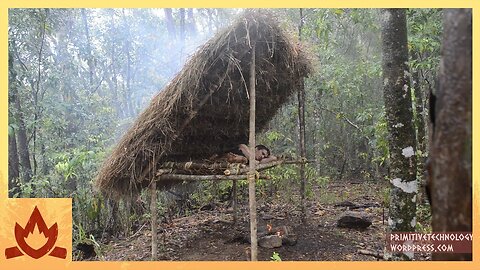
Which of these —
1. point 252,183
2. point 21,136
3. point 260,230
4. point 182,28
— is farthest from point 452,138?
point 182,28

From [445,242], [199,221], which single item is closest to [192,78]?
[445,242]

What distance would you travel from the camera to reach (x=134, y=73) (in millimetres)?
9297

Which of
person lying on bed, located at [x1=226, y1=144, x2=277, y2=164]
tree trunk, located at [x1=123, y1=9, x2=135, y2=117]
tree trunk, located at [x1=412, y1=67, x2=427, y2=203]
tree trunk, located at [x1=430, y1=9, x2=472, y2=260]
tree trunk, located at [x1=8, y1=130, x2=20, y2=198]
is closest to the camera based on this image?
tree trunk, located at [x1=430, y1=9, x2=472, y2=260]

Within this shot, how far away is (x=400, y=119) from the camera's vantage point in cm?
300

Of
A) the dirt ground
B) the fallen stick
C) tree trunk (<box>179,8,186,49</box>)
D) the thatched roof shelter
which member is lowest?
the dirt ground

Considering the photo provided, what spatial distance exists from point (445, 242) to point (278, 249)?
2.46 metres

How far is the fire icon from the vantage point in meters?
3.04

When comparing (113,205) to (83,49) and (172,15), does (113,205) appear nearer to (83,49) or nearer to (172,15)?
(83,49)

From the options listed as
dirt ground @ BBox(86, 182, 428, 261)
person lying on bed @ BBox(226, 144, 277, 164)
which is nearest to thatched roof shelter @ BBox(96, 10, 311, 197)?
person lying on bed @ BBox(226, 144, 277, 164)

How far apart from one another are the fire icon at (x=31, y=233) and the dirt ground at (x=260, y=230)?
45.8 inches

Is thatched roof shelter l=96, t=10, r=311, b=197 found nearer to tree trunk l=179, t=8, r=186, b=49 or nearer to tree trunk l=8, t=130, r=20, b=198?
tree trunk l=8, t=130, r=20, b=198

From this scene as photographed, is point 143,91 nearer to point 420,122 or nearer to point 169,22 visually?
point 169,22

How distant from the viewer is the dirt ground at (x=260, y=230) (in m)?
4.24

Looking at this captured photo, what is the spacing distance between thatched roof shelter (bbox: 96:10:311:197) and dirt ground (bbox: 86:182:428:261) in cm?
91
